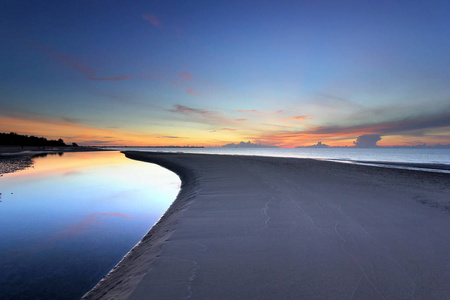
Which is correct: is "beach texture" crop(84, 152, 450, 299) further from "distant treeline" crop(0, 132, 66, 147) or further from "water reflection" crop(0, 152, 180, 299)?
"distant treeline" crop(0, 132, 66, 147)

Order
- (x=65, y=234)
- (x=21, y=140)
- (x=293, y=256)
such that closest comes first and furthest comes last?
(x=293, y=256) < (x=65, y=234) < (x=21, y=140)

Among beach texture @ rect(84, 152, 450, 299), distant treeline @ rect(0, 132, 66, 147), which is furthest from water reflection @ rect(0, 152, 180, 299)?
distant treeline @ rect(0, 132, 66, 147)

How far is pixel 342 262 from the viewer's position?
4121mm

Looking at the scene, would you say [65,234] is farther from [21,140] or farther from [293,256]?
[21,140]

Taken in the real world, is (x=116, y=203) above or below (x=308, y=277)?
below

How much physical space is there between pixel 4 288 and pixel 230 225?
16.4 feet

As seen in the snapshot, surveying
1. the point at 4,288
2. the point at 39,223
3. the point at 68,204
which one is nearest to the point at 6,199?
the point at 68,204

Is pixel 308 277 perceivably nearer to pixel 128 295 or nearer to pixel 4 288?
pixel 128 295

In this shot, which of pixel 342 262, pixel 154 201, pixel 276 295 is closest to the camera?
pixel 276 295

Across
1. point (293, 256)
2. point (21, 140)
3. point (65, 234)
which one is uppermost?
point (21, 140)

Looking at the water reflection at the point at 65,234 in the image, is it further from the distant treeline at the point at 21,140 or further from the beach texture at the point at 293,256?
the distant treeline at the point at 21,140

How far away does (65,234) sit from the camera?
24.7 ft

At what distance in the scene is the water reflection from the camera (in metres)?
4.73

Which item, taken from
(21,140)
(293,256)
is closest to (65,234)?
(293,256)
